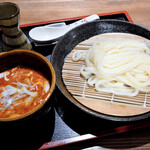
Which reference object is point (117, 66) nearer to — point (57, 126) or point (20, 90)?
point (57, 126)

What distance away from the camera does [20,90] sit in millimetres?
1138

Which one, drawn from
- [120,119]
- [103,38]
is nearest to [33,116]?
[120,119]

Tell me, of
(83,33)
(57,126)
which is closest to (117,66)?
(83,33)

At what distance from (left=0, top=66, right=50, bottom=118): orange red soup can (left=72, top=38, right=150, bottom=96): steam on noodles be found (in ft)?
1.33

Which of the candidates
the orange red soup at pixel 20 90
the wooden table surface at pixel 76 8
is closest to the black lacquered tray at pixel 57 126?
the orange red soup at pixel 20 90

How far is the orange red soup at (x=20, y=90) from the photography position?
106 cm

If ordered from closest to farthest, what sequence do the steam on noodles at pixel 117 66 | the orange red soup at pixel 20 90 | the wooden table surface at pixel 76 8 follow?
the orange red soup at pixel 20 90 → the steam on noodles at pixel 117 66 → the wooden table surface at pixel 76 8

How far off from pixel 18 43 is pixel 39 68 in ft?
0.97

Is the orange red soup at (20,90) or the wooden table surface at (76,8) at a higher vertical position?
the wooden table surface at (76,8)

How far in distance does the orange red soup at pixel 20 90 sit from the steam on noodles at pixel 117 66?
405 mm

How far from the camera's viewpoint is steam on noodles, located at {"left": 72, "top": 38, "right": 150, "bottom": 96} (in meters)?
1.35

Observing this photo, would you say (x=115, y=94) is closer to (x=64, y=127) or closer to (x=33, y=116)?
(x=64, y=127)

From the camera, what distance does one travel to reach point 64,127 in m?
1.24

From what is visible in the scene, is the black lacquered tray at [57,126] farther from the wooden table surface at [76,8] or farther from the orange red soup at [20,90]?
the wooden table surface at [76,8]
